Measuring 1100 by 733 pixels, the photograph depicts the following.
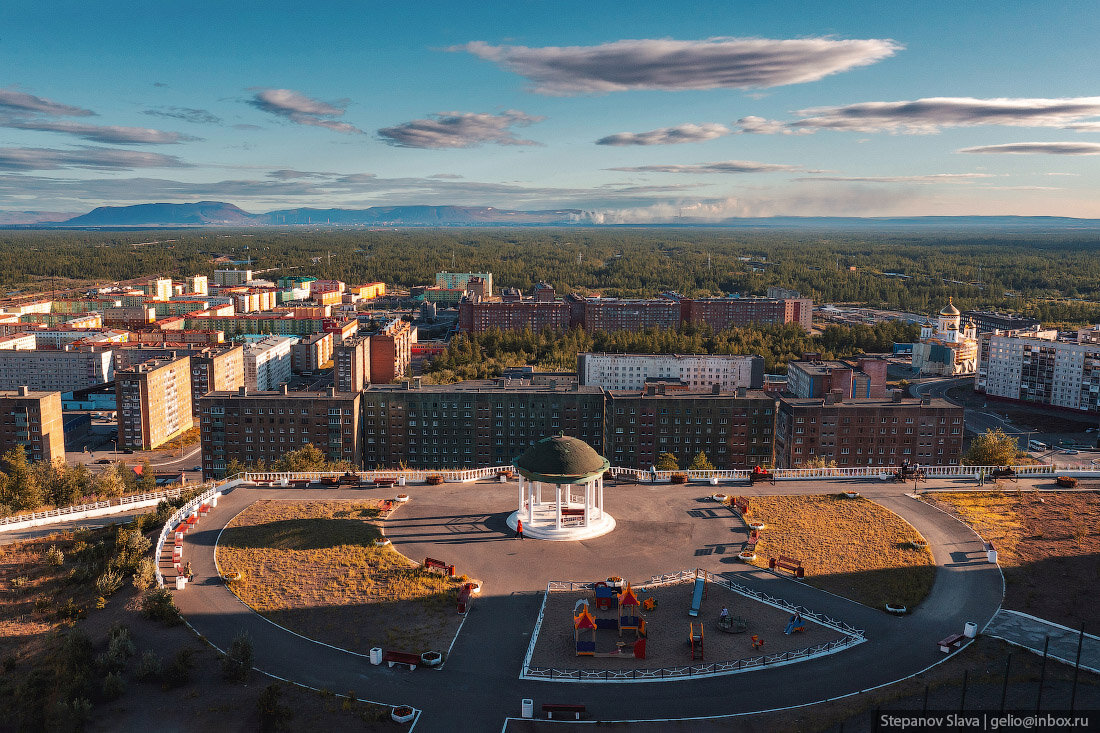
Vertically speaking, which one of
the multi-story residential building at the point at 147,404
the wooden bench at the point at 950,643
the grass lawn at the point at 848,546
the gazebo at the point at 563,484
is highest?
the gazebo at the point at 563,484

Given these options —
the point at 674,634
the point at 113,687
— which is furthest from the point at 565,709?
the point at 113,687

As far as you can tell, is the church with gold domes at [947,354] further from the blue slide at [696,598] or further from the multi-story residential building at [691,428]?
the blue slide at [696,598]

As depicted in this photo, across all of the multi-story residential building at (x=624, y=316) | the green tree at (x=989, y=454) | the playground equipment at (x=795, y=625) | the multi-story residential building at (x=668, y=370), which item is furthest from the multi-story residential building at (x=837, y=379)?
the playground equipment at (x=795, y=625)

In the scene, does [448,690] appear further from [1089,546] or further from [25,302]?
[25,302]

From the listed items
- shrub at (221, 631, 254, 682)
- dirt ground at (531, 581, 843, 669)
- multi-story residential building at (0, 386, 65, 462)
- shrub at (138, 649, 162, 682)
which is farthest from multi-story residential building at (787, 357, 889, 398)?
multi-story residential building at (0, 386, 65, 462)

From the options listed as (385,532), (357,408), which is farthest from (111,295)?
(385,532)
